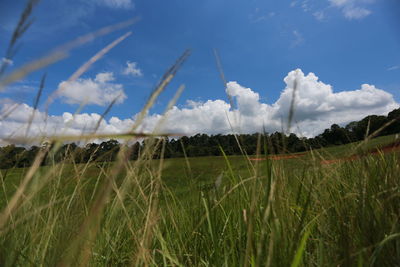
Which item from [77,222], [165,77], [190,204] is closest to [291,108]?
[165,77]

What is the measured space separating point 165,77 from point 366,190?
3.25 feet

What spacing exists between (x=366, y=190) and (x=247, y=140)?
2.25ft

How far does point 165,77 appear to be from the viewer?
0.80 meters

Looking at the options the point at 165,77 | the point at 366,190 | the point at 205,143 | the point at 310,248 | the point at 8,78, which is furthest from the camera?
the point at 205,143

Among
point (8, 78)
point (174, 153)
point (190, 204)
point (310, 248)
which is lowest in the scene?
point (310, 248)

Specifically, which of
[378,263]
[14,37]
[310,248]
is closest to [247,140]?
[310,248]

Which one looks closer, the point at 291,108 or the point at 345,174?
the point at 291,108

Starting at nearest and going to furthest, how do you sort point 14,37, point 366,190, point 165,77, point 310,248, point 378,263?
point 14,37 < point 165,77 < point 378,263 < point 366,190 < point 310,248

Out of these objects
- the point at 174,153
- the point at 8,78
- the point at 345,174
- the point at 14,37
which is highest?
the point at 14,37

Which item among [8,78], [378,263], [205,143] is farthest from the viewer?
[205,143]

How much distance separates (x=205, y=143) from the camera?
2.18 m

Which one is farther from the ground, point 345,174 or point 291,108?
point 291,108

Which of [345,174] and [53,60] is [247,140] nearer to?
[345,174]

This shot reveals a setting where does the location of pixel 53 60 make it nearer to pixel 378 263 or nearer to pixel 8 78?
pixel 8 78
